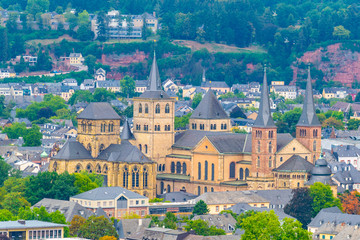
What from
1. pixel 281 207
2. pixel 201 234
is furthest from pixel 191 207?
pixel 201 234

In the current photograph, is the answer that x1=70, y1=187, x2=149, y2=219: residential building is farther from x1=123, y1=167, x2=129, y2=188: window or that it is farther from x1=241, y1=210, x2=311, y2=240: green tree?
x1=241, y1=210, x2=311, y2=240: green tree

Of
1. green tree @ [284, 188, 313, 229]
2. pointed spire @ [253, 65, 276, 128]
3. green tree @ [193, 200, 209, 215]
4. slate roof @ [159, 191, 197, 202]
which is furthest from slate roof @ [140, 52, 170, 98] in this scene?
green tree @ [284, 188, 313, 229]

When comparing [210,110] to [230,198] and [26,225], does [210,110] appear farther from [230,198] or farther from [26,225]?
[26,225]

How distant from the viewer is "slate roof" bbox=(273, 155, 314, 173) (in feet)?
488

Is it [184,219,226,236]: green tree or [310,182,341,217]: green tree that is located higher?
[310,182,341,217]: green tree

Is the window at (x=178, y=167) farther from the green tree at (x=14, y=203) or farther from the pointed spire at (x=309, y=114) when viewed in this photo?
the green tree at (x=14, y=203)

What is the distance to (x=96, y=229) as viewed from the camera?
394 feet

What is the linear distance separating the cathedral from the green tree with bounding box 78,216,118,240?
30.4m

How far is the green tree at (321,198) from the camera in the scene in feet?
454

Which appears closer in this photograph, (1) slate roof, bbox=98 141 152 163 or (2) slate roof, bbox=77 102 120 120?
(1) slate roof, bbox=98 141 152 163

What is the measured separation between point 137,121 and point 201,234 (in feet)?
143

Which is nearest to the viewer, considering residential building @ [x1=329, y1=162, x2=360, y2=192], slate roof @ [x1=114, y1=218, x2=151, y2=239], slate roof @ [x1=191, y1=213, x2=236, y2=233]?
slate roof @ [x1=114, y1=218, x2=151, y2=239]

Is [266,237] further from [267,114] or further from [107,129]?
[107,129]

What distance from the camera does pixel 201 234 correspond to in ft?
397
